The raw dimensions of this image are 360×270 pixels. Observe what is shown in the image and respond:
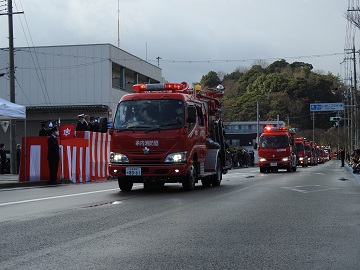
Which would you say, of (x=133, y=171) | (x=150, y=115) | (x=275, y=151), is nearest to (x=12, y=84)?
(x=150, y=115)

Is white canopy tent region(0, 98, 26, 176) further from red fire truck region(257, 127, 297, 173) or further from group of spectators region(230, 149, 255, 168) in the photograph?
group of spectators region(230, 149, 255, 168)

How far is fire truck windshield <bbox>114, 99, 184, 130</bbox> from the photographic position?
13.5m

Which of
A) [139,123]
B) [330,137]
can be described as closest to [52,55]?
[139,123]

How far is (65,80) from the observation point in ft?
142

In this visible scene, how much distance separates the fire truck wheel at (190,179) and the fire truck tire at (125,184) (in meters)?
1.56

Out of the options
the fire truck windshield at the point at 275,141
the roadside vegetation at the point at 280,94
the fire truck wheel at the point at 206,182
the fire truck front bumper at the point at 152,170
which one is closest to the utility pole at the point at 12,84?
the fire truck wheel at the point at 206,182

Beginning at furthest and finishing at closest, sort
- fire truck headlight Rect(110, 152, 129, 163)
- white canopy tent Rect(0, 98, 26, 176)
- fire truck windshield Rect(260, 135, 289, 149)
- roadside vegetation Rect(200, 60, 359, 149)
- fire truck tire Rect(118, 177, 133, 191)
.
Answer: roadside vegetation Rect(200, 60, 359, 149) < fire truck windshield Rect(260, 135, 289, 149) < white canopy tent Rect(0, 98, 26, 176) < fire truck tire Rect(118, 177, 133, 191) < fire truck headlight Rect(110, 152, 129, 163)

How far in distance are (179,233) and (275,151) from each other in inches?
1036

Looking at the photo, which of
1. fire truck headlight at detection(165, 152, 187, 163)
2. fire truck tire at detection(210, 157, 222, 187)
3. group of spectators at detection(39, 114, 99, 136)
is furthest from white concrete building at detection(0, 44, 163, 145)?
fire truck headlight at detection(165, 152, 187, 163)

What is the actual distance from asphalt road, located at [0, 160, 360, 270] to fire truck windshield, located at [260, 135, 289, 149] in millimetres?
21181

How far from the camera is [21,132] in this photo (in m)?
44.0

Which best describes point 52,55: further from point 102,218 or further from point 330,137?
point 330,137

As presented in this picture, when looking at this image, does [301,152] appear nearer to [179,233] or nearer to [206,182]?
[206,182]

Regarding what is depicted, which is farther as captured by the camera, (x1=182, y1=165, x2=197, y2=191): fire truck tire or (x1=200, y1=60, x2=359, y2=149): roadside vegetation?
(x1=200, y1=60, x2=359, y2=149): roadside vegetation
